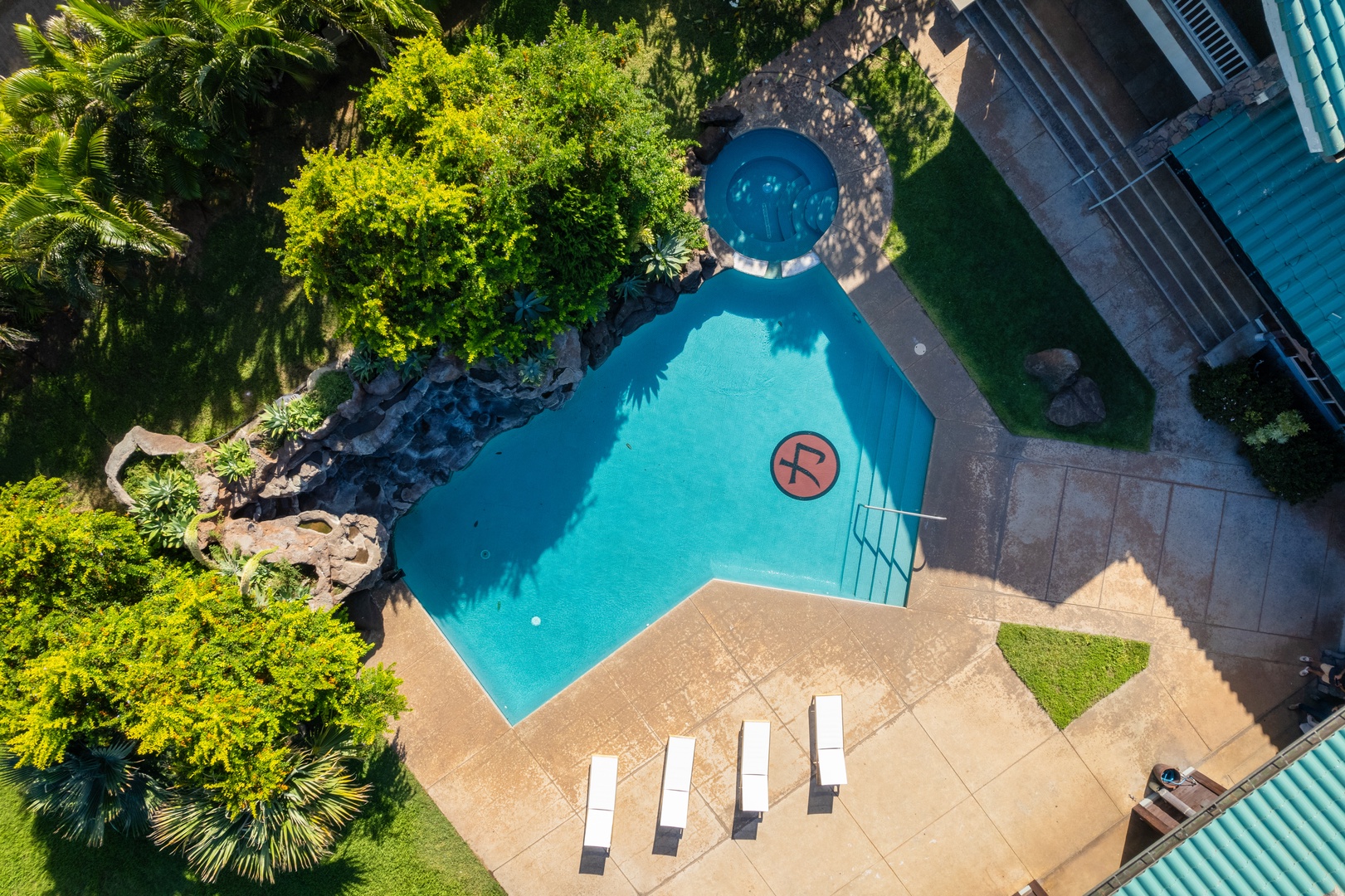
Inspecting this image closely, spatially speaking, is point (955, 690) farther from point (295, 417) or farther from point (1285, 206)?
point (295, 417)

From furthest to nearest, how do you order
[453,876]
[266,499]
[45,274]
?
[453,876]
[266,499]
[45,274]

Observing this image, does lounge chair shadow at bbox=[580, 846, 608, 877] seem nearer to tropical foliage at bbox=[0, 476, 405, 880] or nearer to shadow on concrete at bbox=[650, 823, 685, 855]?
shadow on concrete at bbox=[650, 823, 685, 855]

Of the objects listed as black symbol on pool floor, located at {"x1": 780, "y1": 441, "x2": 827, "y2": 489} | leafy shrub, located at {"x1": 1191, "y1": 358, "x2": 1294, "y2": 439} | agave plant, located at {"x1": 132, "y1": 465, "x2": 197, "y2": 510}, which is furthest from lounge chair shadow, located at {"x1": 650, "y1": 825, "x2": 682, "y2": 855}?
leafy shrub, located at {"x1": 1191, "y1": 358, "x2": 1294, "y2": 439}

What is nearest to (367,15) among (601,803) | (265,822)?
(265,822)

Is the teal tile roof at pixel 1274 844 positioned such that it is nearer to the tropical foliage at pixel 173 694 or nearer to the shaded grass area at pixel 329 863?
the shaded grass area at pixel 329 863

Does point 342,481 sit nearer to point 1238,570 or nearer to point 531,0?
point 531,0

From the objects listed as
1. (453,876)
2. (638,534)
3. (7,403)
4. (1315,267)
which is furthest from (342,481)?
(1315,267)
